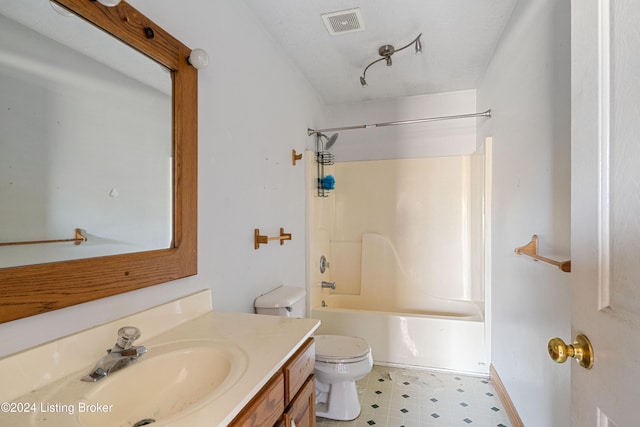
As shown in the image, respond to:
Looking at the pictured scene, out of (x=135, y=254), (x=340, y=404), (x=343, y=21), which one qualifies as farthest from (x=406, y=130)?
(x=135, y=254)

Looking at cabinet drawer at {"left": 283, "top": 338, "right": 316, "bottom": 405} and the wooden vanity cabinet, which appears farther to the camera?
cabinet drawer at {"left": 283, "top": 338, "right": 316, "bottom": 405}

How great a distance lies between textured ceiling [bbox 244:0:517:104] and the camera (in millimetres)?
1704

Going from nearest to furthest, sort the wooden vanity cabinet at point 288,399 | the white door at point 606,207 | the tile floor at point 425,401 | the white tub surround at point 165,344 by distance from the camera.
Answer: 1. the white door at point 606,207
2. the white tub surround at point 165,344
3. the wooden vanity cabinet at point 288,399
4. the tile floor at point 425,401

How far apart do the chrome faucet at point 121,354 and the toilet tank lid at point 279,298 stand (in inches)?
34.1

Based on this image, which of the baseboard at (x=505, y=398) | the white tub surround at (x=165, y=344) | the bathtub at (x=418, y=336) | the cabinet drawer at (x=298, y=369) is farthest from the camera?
the bathtub at (x=418, y=336)

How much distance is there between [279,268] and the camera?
2.03m

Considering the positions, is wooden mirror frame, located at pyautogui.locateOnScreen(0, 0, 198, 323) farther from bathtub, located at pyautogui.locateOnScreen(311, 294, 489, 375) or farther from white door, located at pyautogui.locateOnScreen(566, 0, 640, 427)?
bathtub, located at pyautogui.locateOnScreen(311, 294, 489, 375)

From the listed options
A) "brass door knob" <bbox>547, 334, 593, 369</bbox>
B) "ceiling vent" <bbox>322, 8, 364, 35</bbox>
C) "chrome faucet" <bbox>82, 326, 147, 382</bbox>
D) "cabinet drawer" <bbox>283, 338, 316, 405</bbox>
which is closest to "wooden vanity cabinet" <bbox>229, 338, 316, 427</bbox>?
"cabinet drawer" <bbox>283, 338, 316, 405</bbox>

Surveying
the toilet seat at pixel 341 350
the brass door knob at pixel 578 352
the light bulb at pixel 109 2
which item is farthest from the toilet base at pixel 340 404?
the light bulb at pixel 109 2

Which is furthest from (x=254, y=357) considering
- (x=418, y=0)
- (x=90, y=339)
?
(x=418, y=0)

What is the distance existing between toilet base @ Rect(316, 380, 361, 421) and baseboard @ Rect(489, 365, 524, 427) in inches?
34.4

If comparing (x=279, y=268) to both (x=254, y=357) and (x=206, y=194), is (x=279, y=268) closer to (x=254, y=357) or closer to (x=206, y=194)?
(x=206, y=194)

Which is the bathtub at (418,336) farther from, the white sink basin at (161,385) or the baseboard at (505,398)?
the white sink basin at (161,385)

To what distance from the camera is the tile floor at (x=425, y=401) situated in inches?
69.8
